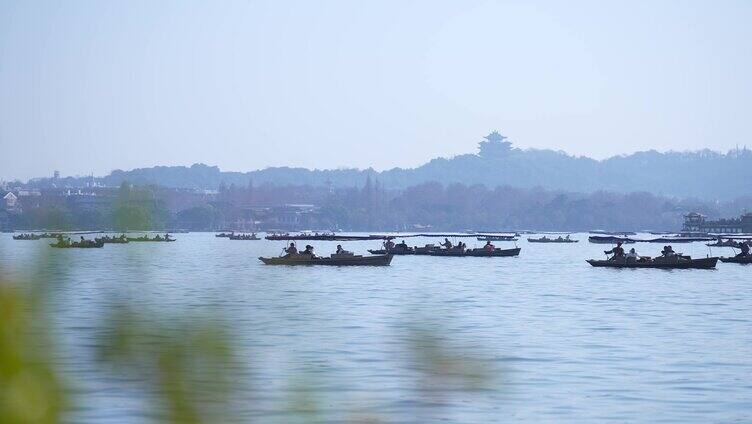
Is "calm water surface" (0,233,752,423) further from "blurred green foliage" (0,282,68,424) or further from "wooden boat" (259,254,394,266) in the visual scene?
"wooden boat" (259,254,394,266)

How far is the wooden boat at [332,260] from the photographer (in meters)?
75.8

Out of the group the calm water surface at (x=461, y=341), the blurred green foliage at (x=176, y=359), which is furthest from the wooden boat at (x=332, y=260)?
the blurred green foliage at (x=176, y=359)

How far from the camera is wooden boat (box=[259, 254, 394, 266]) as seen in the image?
75750 millimetres

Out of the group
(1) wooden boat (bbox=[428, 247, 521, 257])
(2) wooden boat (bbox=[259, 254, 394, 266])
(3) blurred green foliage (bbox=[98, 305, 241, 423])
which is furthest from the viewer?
(1) wooden boat (bbox=[428, 247, 521, 257])

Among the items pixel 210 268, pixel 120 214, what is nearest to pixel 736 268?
pixel 210 268

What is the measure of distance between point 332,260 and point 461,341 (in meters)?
73.3

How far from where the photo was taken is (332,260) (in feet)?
262

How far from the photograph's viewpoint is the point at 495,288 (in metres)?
64.4

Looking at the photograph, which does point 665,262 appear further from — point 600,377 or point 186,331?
point 186,331

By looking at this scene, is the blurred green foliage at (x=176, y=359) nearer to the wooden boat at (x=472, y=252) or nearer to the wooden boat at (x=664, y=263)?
the wooden boat at (x=664, y=263)

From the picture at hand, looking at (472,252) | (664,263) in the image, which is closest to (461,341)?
(664,263)

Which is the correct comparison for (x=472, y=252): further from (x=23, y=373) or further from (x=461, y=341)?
(x=23, y=373)

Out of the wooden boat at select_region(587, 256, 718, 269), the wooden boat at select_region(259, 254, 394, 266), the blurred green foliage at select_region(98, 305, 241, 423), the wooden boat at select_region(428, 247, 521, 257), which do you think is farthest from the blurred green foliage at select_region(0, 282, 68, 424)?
the wooden boat at select_region(428, 247, 521, 257)

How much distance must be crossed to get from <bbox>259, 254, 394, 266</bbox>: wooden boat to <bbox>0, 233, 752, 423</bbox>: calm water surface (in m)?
4.56
